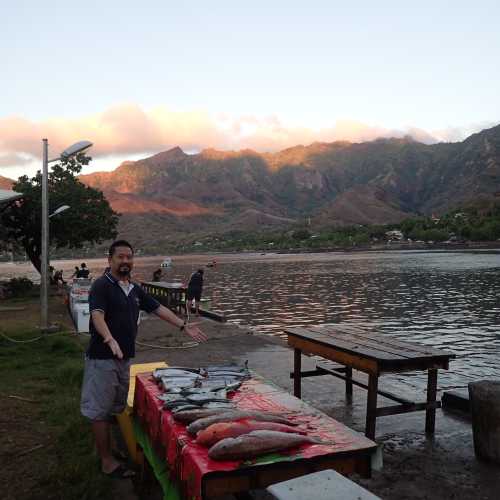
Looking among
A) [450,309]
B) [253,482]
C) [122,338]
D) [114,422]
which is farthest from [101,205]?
[253,482]

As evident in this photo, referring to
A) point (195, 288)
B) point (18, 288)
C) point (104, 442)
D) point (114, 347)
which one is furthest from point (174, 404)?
point (18, 288)

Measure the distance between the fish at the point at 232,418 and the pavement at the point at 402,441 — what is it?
68.4 inches

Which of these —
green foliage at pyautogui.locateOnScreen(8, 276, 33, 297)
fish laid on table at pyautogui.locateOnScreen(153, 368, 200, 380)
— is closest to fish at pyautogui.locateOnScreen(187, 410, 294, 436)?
fish laid on table at pyautogui.locateOnScreen(153, 368, 200, 380)

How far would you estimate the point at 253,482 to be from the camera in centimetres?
325

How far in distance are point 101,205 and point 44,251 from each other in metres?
20.5

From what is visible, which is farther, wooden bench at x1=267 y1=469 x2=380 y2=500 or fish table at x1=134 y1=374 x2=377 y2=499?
fish table at x1=134 y1=374 x2=377 y2=499

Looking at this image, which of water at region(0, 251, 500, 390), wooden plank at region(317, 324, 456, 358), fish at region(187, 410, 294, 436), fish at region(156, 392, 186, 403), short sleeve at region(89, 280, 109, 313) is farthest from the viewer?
water at region(0, 251, 500, 390)

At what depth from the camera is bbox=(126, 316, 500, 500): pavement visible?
5.17m

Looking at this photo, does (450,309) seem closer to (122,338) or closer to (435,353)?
(435,353)

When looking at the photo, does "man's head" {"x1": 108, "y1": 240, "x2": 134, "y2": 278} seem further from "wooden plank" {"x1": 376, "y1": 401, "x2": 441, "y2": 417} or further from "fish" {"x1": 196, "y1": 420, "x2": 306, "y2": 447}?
"wooden plank" {"x1": 376, "y1": 401, "x2": 441, "y2": 417}

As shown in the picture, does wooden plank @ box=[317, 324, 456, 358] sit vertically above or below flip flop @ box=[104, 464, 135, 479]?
above

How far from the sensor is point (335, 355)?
261 inches

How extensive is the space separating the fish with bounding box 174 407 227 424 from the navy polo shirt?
1236 mm

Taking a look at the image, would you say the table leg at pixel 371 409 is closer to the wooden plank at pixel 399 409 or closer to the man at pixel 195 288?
the wooden plank at pixel 399 409
